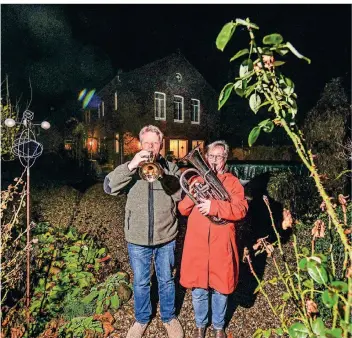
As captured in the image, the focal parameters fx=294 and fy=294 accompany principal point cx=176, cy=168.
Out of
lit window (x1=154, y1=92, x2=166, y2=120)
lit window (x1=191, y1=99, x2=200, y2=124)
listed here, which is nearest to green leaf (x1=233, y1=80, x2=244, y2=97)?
lit window (x1=154, y1=92, x2=166, y2=120)

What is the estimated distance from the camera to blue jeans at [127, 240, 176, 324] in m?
3.39

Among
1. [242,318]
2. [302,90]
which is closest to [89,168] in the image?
[302,90]

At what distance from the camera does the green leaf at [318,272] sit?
1.24m

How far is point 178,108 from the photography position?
23172 millimetres

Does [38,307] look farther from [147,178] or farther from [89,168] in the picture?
[89,168]

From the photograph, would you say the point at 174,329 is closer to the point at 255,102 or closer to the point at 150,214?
the point at 150,214

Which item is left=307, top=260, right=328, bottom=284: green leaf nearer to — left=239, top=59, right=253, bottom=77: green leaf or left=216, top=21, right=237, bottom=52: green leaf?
left=239, top=59, right=253, bottom=77: green leaf

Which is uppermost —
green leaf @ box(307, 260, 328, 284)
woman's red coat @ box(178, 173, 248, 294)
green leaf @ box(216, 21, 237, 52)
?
green leaf @ box(216, 21, 237, 52)

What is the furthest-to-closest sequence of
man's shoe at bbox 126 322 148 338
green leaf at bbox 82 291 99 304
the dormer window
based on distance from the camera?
the dormer window < green leaf at bbox 82 291 99 304 < man's shoe at bbox 126 322 148 338

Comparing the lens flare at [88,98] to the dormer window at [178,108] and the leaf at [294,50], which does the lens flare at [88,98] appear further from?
the leaf at [294,50]

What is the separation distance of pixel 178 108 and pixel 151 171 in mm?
20471

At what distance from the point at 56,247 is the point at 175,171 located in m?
3.52

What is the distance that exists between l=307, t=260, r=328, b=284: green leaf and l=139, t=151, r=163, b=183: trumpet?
7.07ft

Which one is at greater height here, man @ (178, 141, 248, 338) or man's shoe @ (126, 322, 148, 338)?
man @ (178, 141, 248, 338)
